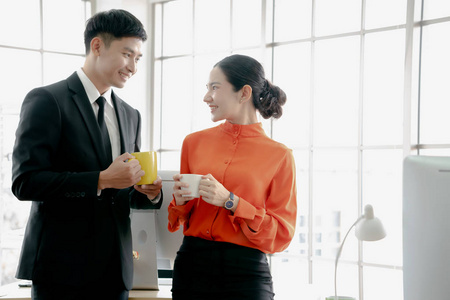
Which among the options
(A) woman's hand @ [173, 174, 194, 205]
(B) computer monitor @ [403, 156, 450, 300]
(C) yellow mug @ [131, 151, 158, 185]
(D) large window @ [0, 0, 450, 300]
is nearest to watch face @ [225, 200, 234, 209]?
(A) woman's hand @ [173, 174, 194, 205]

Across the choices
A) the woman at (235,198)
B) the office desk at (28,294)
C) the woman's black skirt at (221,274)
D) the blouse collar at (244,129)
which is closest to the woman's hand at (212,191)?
the woman at (235,198)

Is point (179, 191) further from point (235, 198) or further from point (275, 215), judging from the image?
point (275, 215)

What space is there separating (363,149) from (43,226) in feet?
8.86

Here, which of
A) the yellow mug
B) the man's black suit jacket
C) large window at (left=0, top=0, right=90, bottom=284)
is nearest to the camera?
the man's black suit jacket

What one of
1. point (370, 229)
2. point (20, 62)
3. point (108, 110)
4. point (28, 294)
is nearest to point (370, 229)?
point (370, 229)

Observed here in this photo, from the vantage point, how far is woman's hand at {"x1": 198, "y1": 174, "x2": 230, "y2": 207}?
151 cm

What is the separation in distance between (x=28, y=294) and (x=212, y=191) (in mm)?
854

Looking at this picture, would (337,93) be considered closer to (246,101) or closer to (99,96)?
(246,101)

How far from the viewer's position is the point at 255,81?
1.80 meters

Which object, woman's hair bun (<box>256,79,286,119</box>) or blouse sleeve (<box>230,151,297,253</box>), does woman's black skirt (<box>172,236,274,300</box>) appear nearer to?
blouse sleeve (<box>230,151,297,253</box>)

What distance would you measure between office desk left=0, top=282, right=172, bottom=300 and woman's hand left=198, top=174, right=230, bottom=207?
55 centimetres

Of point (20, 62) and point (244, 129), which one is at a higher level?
point (20, 62)

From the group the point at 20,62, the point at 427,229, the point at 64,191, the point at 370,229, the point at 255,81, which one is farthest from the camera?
the point at 20,62

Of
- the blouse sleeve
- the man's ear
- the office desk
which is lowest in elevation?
the office desk
